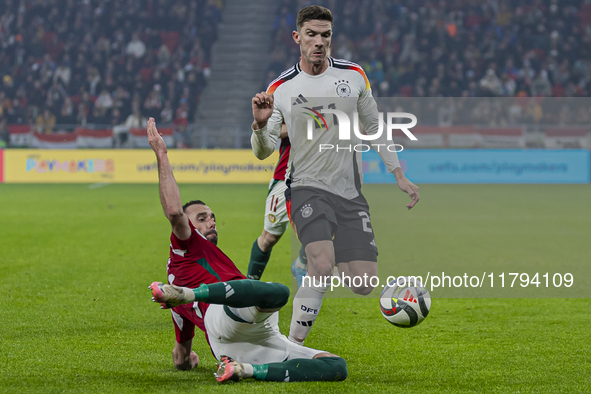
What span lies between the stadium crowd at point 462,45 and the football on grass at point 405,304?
18.7 m

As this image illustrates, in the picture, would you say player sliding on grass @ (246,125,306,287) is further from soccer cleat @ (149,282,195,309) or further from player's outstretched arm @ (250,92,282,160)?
soccer cleat @ (149,282,195,309)

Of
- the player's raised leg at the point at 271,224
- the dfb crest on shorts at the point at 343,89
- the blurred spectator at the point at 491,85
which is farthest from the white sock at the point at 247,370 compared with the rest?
the blurred spectator at the point at 491,85

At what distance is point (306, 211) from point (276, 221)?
56.9 inches

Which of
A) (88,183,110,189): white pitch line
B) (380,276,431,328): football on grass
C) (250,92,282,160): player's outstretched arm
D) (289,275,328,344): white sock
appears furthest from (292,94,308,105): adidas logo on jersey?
(88,183,110,189): white pitch line

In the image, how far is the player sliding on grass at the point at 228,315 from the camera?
12.1ft

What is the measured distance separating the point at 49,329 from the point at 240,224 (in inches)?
267

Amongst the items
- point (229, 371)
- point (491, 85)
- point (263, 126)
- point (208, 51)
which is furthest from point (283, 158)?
point (208, 51)

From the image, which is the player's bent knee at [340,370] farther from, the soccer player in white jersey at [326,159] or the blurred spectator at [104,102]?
the blurred spectator at [104,102]

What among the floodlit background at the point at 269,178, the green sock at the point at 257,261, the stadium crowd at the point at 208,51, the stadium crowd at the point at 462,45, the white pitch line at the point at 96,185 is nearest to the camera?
the floodlit background at the point at 269,178

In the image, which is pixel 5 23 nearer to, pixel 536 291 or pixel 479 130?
pixel 479 130

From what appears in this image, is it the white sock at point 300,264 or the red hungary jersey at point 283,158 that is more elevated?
the red hungary jersey at point 283,158

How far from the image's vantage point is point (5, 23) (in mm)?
26969

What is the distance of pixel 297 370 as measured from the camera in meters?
3.97

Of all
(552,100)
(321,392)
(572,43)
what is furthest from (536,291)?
(572,43)
